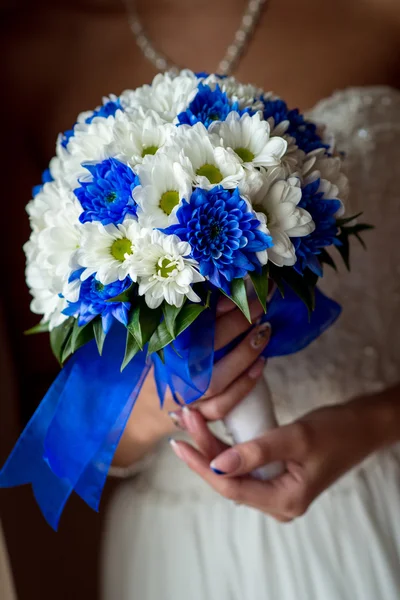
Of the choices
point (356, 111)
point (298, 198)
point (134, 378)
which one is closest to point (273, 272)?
point (298, 198)

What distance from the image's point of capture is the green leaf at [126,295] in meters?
0.44

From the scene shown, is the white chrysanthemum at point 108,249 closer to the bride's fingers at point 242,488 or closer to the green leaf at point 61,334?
the green leaf at point 61,334

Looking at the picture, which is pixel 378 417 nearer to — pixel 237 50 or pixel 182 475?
pixel 182 475

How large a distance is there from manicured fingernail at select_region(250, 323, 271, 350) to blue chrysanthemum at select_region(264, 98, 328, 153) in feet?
0.64

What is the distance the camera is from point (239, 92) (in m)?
0.53

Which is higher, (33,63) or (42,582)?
(33,63)

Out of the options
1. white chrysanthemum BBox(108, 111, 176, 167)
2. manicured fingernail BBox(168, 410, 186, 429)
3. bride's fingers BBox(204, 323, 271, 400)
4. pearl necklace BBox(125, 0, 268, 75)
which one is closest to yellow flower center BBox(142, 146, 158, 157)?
white chrysanthemum BBox(108, 111, 176, 167)

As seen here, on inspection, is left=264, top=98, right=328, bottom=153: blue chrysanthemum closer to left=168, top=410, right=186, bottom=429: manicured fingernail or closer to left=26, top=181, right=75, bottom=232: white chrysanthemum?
left=26, top=181, right=75, bottom=232: white chrysanthemum

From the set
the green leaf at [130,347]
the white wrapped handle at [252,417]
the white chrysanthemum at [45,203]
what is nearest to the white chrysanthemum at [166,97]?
the white chrysanthemum at [45,203]

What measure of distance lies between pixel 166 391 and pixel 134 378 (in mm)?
106

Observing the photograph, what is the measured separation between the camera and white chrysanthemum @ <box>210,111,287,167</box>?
17.8 inches

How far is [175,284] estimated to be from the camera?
431mm

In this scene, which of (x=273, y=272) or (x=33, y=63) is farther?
(x=33, y=63)

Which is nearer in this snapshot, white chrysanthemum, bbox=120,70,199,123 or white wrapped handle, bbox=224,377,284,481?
white chrysanthemum, bbox=120,70,199,123
